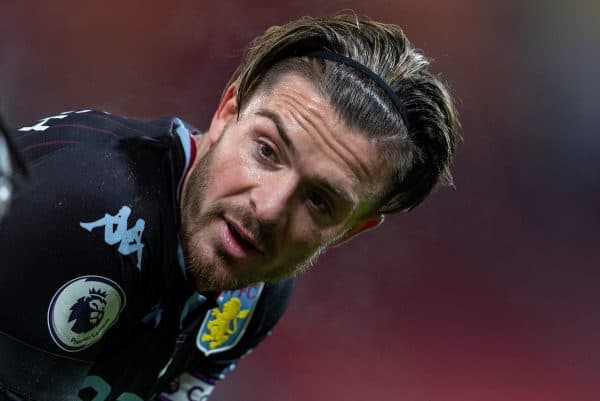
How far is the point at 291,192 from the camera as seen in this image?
2.51 feet

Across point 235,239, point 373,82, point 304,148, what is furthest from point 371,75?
point 235,239

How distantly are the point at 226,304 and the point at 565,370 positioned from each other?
0.83 metres

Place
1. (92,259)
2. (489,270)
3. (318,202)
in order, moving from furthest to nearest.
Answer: (489,270), (318,202), (92,259)

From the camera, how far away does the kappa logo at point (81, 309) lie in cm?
69

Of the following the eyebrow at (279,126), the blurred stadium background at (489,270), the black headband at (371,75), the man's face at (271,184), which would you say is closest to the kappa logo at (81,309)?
the man's face at (271,184)

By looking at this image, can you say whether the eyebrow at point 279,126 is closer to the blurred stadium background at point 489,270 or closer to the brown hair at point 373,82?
the brown hair at point 373,82

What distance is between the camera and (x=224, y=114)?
2.82 feet

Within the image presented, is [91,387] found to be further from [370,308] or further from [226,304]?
[370,308]

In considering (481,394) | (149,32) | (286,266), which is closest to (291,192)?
(286,266)

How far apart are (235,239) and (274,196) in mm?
55

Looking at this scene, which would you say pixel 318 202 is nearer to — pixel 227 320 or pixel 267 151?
pixel 267 151

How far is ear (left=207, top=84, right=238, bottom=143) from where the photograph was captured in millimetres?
839

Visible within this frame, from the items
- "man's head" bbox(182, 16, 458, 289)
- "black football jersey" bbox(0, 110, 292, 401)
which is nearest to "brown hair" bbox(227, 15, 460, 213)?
"man's head" bbox(182, 16, 458, 289)

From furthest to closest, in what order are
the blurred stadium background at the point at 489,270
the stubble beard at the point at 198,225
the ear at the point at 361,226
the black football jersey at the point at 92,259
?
the blurred stadium background at the point at 489,270
the ear at the point at 361,226
the stubble beard at the point at 198,225
the black football jersey at the point at 92,259
